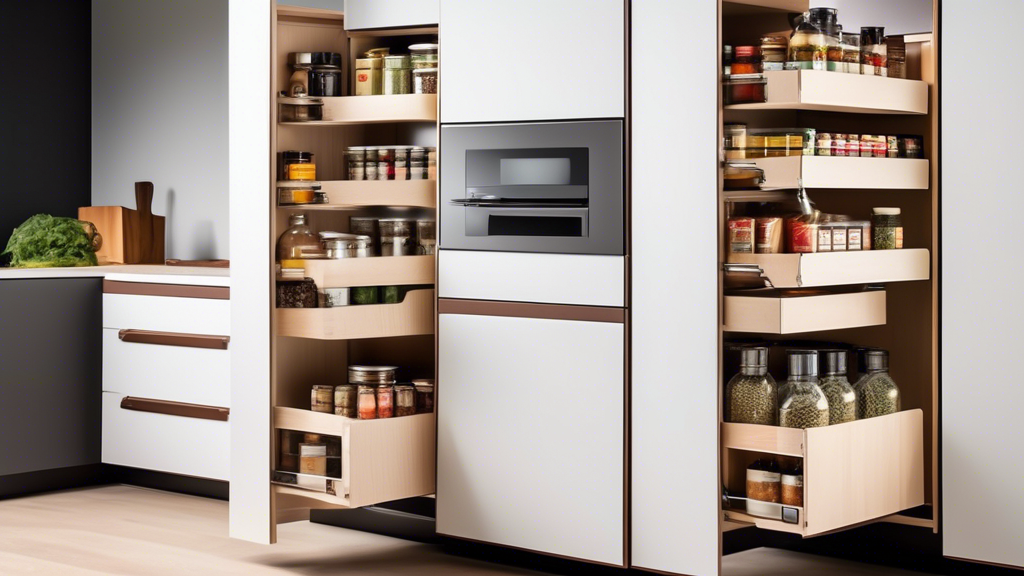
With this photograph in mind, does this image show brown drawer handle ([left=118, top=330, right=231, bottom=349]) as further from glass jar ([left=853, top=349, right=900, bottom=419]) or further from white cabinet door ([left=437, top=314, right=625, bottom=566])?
glass jar ([left=853, top=349, right=900, bottom=419])

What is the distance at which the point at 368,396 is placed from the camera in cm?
350

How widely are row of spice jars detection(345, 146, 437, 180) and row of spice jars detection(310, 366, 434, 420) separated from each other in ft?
1.74

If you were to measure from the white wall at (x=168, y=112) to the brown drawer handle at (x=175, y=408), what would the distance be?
787 millimetres

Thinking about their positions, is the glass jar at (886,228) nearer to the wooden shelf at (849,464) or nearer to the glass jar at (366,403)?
the wooden shelf at (849,464)

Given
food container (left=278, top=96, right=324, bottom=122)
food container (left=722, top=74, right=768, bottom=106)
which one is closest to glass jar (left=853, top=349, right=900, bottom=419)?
food container (left=722, top=74, right=768, bottom=106)

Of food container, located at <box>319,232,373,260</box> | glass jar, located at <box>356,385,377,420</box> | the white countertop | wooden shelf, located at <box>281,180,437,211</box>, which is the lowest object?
glass jar, located at <box>356,385,377,420</box>

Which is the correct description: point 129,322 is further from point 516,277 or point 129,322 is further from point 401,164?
point 516,277

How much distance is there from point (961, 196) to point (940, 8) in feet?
1.52

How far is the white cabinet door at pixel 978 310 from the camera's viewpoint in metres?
3.15

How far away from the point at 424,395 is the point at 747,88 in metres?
1.23

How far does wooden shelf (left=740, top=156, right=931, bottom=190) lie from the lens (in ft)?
9.99

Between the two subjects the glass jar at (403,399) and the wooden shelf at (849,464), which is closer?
the wooden shelf at (849,464)

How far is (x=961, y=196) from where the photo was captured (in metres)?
3.23

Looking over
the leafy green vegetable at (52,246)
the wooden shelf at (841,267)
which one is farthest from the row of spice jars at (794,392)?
the leafy green vegetable at (52,246)
